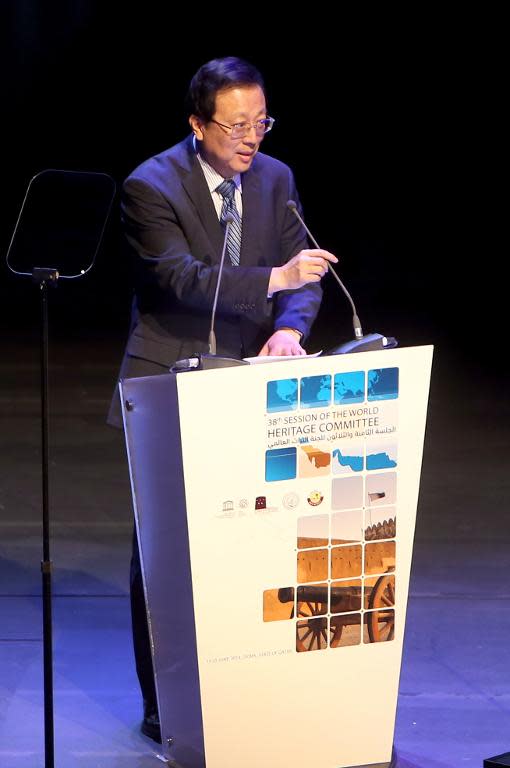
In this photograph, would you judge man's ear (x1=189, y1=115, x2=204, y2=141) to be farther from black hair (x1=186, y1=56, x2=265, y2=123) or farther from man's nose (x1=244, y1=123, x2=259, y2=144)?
man's nose (x1=244, y1=123, x2=259, y2=144)

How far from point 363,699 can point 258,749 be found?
244 millimetres

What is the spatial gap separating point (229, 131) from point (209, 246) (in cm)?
27

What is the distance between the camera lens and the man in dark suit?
2848 millimetres

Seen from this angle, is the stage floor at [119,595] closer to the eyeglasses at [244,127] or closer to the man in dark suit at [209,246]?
the man in dark suit at [209,246]

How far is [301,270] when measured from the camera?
2711 mm

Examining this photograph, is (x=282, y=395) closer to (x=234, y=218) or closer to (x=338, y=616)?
(x=338, y=616)

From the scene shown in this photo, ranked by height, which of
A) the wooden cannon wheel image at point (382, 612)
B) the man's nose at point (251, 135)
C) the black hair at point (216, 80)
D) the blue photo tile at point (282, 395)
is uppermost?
the black hair at point (216, 80)

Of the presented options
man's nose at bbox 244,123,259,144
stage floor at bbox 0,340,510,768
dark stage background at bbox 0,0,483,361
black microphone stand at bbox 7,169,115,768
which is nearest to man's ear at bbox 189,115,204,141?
man's nose at bbox 244,123,259,144

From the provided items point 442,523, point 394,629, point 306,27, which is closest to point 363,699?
point 394,629

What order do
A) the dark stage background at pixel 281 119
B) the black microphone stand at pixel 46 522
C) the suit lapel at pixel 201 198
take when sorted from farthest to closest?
1. the dark stage background at pixel 281 119
2. the suit lapel at pixel 201 198
3. the black microphone stand at pixel 46 522

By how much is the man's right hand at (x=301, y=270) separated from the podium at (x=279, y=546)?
0.94ft

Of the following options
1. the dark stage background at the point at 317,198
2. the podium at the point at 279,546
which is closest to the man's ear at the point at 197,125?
the podium at the point at 279,546

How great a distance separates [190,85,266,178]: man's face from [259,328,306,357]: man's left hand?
0.39m

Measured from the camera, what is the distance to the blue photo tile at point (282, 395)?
2.45m
